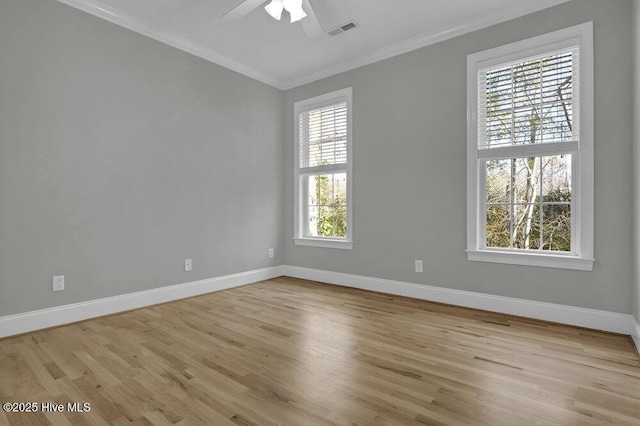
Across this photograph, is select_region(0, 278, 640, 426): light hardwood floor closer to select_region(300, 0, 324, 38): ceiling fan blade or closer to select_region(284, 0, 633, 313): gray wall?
select_region(284, 0, 633, 313): gray wall

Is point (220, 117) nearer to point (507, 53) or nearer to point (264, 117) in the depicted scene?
point (264, 117)

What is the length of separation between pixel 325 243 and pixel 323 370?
2551 millimetres

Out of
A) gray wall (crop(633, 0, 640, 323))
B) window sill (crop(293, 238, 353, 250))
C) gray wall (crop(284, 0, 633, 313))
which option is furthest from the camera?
window sill (crop(293, 238, 353, 250))

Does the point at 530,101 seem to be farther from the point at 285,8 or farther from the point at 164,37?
the point at 164,37

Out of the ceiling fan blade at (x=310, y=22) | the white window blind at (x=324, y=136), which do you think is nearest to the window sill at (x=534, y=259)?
the white window blind at (x=324, y=136)

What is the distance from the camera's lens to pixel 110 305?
3148 millimetres

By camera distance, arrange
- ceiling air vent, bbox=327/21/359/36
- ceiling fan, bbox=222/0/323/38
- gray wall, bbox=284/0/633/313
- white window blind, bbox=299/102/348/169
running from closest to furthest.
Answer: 1. ceiling fan, bbox=222/0/323/38
2. gray wall, bbox=284/0/633/313
3. ceiling air vent, bbox=327/21/359/36
4. white window blind, bbox=299/102/348/169

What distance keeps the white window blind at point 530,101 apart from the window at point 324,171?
1.64 metres

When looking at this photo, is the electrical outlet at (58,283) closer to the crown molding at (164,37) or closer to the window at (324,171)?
the crown molding at (164,37)

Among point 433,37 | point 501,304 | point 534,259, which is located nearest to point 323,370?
point 501,304

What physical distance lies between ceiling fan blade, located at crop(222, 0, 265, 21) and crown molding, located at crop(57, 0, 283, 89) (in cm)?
122

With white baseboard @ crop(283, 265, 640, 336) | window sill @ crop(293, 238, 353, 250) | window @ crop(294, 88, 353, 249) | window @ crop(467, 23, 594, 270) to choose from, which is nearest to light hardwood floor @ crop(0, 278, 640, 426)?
white baseboard @ crop(283, 265, 640, 336)

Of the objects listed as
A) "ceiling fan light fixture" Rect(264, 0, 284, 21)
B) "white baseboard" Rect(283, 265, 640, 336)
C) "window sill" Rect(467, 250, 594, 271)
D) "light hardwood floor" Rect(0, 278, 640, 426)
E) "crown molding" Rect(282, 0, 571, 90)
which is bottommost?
"light hardwood floor" Rect(0, 278, 640, 426)

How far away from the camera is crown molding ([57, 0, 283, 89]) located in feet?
9.85
